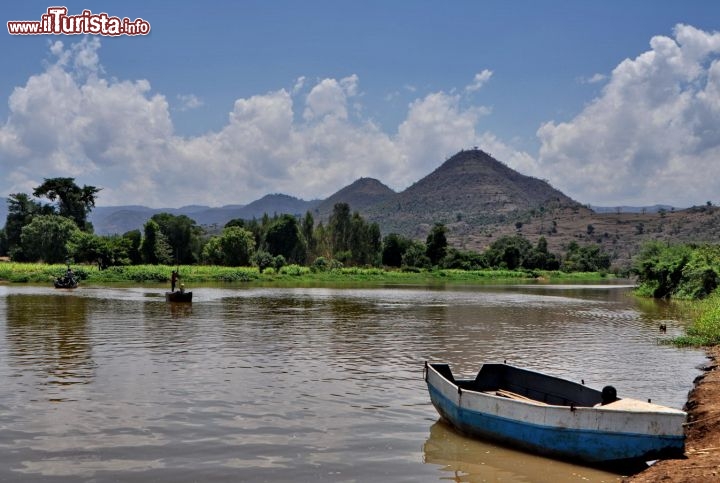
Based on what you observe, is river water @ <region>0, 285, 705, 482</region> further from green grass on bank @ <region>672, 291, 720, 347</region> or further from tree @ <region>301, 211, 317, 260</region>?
tree @ <region>301, 211, 317, 260</region>

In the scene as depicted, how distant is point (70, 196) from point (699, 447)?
425ft

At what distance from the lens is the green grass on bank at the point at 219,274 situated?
283 ft

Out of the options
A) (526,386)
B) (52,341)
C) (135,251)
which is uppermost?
(135,251)

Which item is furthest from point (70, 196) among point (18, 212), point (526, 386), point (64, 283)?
point (526, 386)

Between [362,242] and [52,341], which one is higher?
[362,242]

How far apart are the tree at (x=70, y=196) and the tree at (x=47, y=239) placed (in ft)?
40.6

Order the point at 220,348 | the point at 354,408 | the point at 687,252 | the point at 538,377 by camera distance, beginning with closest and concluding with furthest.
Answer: the point at 538,377 → the point at 354,408 → the point at 220,348 → the point at 687,252

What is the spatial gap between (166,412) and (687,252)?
56293 millimetres

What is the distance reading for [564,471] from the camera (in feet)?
40.5

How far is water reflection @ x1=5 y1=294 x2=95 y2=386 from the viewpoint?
21484 millimetres

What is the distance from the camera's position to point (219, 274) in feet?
313

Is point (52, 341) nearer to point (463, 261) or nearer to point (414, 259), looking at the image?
point (414, 259)

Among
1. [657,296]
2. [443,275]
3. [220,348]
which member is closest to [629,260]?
[443,275]

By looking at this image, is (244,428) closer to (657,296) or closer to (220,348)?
(220,348)
